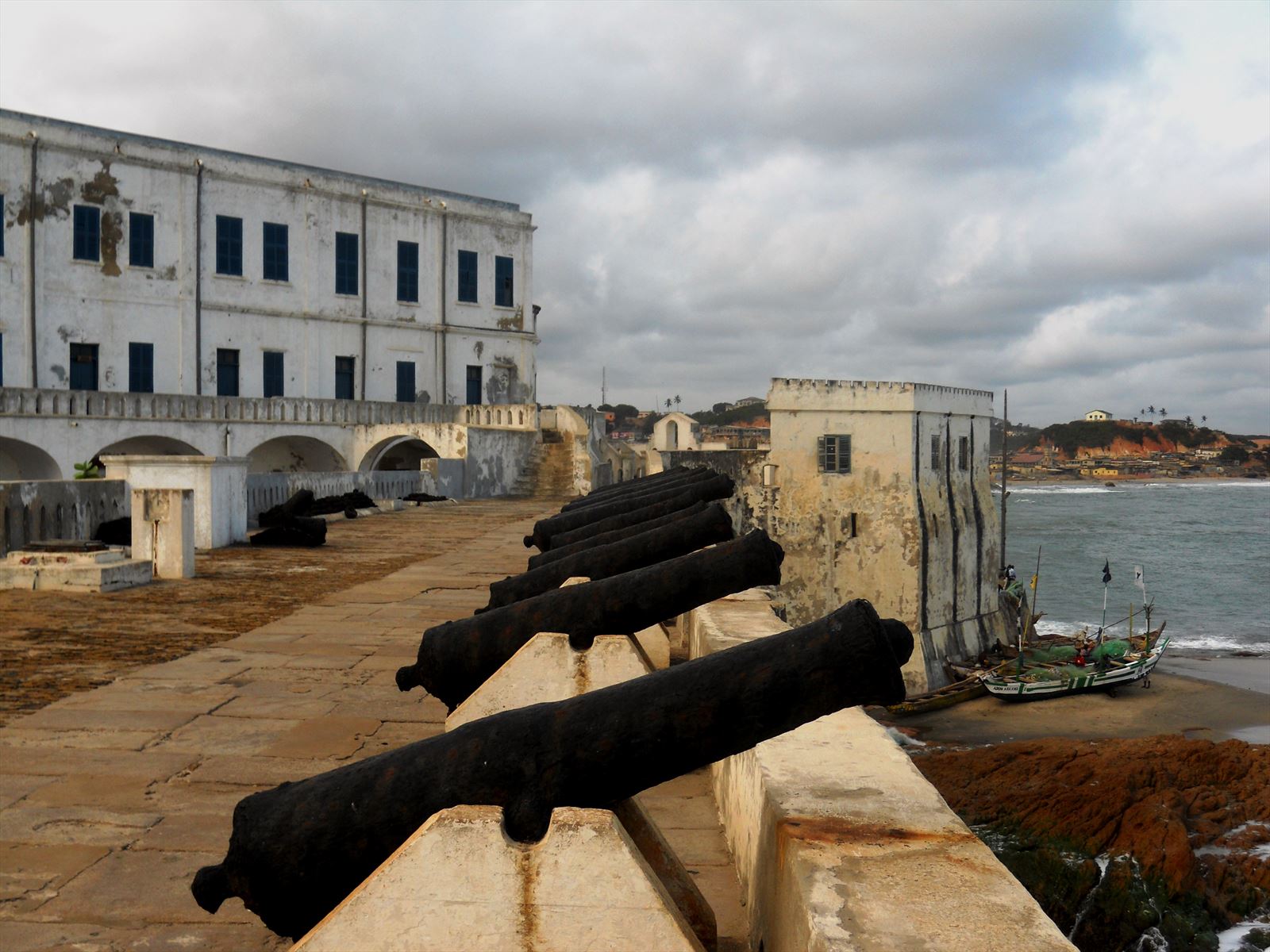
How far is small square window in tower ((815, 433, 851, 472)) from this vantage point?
30234 mm

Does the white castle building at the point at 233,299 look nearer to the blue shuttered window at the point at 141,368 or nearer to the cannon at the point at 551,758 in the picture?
the blue shuttered window at the point at 141,368

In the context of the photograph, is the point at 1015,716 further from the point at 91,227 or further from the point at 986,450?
the point at 91,227

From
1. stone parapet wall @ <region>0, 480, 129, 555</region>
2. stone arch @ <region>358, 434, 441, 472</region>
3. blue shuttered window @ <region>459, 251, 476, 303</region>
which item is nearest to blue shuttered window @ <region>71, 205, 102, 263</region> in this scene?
stone arch @ <region>358, 434, 441, 472</region>

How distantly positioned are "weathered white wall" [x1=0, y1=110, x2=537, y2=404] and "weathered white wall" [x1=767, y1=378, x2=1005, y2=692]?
12298 mm

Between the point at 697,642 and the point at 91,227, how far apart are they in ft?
104

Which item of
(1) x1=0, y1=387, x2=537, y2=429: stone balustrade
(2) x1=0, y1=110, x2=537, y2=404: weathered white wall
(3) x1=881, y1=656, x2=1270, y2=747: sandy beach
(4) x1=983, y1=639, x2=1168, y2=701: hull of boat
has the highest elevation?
(2) x1=0, y1=110, x2=537, y2=404: weathered white wall

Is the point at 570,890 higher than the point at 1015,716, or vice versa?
the point at 570,890

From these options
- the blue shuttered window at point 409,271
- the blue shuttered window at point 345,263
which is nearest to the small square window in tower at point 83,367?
the blue shuttered window at point 345,263

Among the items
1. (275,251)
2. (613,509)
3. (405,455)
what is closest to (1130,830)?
(613,509)

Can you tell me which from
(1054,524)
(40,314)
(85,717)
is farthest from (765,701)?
(1054,524)

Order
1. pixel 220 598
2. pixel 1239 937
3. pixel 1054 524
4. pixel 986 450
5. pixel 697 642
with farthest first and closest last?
1. pixel 1054 524
2. pixel 986 450
3. pixel 1239 937
4. pixel 220 598
5. pixel 697 642

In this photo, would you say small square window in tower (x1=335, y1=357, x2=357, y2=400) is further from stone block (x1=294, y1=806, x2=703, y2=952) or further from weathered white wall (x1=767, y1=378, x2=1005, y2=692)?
stone block (x1=294, y1=806, x2=703, y2=952)

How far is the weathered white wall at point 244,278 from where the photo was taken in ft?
97.6

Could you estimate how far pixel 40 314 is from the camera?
29781mm
